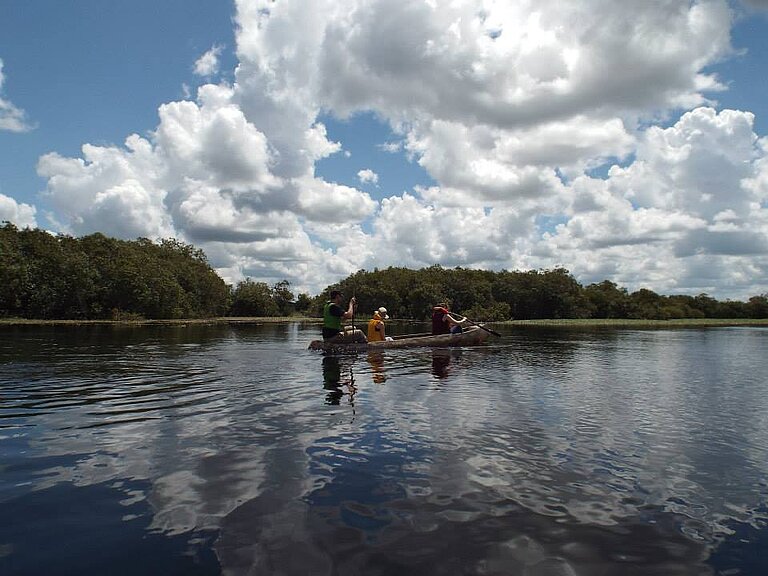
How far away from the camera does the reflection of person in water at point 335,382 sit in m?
14.8

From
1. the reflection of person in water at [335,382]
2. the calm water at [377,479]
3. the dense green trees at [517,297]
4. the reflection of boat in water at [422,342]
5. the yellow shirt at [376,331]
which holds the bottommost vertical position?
the calm water at [377,479]

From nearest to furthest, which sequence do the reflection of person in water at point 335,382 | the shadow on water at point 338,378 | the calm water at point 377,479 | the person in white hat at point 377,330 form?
the calm water at point 377,479 → the reflection of person in water at point 335,382 → the shadow on water at point 338,378 → the person in white hat at point 377,330

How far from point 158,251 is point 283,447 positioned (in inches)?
4939

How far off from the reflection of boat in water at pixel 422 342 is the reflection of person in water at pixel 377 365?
49 centimetres

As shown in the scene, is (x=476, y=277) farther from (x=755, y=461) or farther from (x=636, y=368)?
(x=755, y=461)

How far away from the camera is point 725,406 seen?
14414 mm

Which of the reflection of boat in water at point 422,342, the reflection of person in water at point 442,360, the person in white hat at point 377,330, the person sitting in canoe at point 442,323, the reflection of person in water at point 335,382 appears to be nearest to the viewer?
the reflection of person in water at point 335,382

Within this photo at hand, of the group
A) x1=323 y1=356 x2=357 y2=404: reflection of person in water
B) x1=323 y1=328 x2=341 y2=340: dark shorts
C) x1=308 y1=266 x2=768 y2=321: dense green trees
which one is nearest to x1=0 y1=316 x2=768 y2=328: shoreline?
x1=308 y1=266 x2=768 y2=321: dense green trees

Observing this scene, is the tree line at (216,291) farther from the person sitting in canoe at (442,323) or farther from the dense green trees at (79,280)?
the person sitting in canoe at (442,323)

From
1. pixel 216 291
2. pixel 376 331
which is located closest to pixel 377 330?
pixel 376 331

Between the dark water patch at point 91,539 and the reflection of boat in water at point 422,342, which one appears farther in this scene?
the reflection of boat in water at point 422,342

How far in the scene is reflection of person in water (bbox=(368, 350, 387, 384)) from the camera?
1849 centimetres

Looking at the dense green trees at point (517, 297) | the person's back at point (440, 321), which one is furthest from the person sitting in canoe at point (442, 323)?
the dense green trees at point (517, 297)

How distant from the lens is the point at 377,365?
22.8m
